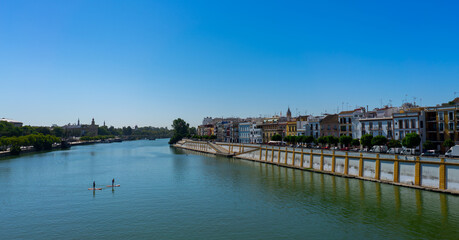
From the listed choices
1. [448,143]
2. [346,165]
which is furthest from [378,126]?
[346,165]

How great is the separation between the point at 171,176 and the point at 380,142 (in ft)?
142

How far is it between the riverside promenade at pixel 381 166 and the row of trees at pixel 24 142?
107590 millimetres

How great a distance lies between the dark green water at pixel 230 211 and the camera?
26.9 m

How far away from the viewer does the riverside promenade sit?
3681 centimetres

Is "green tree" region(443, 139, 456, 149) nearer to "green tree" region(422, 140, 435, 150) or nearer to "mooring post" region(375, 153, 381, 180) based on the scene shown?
"green tree" region(422, 140, 435, 150)

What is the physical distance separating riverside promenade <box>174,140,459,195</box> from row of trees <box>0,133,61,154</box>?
107590 millimetres

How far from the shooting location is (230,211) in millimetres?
33656

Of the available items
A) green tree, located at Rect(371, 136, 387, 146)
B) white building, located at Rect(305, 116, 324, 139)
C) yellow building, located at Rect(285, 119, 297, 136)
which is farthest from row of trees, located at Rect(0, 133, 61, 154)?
green tree, located at Rect(371, 136, 387, 146)

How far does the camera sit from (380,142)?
60.0m

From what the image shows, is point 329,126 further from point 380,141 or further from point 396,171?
point 396,171

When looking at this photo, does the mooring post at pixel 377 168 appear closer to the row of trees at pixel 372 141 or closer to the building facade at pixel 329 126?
the row of trees at pixel 372 141

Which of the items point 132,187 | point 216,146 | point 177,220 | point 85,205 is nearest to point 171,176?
point 132,187

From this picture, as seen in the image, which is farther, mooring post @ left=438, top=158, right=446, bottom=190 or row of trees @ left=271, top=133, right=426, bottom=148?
row of trees @ left=271, top=133, right=426, bottom=148

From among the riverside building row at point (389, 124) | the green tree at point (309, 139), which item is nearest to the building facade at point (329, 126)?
the riverside building row at point (389, 124)
